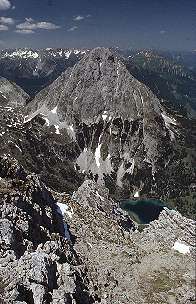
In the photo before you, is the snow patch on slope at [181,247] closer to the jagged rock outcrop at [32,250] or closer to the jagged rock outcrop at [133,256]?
the jagged rock outcrop at [133,256]

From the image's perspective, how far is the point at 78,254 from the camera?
195ft

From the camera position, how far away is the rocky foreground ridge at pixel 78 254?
40.0 metres

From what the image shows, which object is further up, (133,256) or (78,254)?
(78,254)

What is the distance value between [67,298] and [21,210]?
18.8 metres

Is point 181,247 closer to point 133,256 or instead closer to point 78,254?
point 133,256

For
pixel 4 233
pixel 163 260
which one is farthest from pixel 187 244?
pixel 4 233

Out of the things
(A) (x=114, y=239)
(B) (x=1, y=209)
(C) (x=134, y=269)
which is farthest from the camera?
(A) (x=114, y=239)

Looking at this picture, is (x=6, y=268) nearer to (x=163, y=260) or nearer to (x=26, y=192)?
(x=26, y=192)

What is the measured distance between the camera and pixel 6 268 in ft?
132

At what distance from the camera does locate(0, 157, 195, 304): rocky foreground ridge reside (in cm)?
4000

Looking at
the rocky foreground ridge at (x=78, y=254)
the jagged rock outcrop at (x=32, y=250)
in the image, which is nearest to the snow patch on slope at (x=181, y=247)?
the rocky foreground ridge at (x=78, y=254)

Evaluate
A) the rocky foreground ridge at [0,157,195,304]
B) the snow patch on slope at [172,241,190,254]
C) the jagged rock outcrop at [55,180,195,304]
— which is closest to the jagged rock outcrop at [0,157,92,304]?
the rocky foreground ridge at [0,157,195,304]


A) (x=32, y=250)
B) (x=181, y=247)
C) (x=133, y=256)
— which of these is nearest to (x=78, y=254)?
(x=133, y=256)

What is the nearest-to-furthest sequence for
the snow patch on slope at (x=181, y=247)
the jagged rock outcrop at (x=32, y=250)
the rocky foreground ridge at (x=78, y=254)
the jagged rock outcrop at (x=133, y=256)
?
1. the jagged rock outcrop at (x=32, y=250)
2. the rocky foreground ridge at (x=78, y=254)
3. the jagged rock outcrop at (x=133, y=256)
4. the snow patch on slope at (x=181, y=247)
